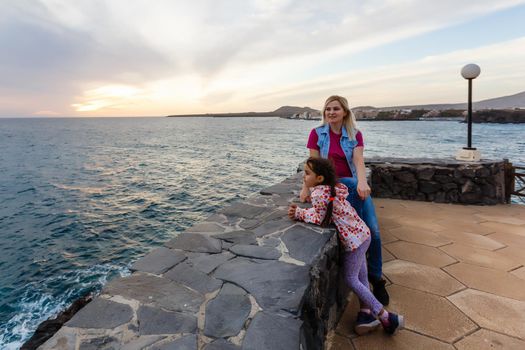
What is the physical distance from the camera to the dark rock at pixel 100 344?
55.1 inches

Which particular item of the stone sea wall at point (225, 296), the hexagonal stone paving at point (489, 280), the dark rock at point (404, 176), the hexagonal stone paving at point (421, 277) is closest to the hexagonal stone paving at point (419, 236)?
the hexagonal stone paving at point (489, 280)

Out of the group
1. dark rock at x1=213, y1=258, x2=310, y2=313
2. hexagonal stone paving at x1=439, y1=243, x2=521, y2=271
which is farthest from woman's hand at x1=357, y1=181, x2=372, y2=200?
hexagonal stone paving at x1=439, y1=243, x2=521, y2=271

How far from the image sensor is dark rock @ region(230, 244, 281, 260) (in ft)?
7.33

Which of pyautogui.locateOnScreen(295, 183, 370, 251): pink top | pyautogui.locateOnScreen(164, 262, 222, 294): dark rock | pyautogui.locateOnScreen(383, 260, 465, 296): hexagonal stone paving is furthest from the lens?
pyautogui.locateOnScreen(383, 260, 465, 296): hexagonal stone paving

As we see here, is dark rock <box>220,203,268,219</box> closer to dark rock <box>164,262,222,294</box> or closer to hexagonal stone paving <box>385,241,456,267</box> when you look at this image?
dark rock <box>164,262,222,294</box>

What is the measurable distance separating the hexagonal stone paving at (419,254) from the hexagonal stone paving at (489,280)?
147 millimetres

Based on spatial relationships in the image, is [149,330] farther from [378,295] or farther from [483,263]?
[483,263]

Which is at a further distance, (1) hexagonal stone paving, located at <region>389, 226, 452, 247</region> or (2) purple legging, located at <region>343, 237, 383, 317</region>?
(1) hexagonal stone paving, located at <region>389, 226, 452, 247</region>

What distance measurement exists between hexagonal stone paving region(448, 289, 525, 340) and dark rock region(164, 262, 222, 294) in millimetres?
2303

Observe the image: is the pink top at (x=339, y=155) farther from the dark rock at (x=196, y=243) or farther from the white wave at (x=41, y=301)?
the white wave at (x=41, y=301)

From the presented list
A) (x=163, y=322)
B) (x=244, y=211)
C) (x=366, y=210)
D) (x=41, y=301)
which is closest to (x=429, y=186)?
(x=366, y=210)

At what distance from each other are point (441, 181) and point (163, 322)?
6626mm

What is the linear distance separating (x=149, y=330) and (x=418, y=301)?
247 centimetres

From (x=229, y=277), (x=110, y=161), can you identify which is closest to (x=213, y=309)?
(x=229, y=277)
